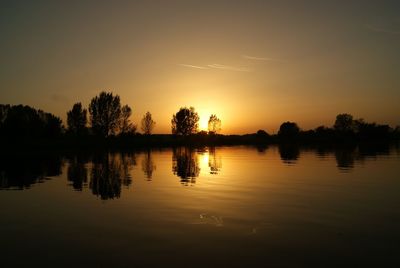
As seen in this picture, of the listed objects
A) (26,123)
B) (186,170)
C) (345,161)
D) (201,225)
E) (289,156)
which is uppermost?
(26,123)

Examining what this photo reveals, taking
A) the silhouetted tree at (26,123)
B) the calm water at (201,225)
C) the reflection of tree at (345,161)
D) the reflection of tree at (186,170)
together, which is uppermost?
the silhouetted tree at (26,123)

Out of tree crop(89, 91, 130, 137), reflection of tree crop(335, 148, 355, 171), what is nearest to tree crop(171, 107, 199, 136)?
tree crop(89, 91, 130, 137)

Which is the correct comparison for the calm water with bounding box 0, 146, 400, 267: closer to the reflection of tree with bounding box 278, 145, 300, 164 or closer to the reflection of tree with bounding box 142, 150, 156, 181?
the reflection of tree with bounding box 142, 150, 156, 181

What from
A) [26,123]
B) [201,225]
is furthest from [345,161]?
[26,123]

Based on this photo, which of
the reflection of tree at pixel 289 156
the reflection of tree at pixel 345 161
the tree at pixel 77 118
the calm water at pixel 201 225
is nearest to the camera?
the calm water at pixel 201 225

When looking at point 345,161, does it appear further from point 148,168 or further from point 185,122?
point 185,122

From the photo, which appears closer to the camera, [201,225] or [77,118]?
[201,225]

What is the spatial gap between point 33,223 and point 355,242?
12.8 m

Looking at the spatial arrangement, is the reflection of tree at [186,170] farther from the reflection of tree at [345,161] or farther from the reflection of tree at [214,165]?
the reflection of tree at [345,161]

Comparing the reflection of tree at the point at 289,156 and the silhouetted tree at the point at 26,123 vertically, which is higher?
the silhouetted tree at the point at 26,123

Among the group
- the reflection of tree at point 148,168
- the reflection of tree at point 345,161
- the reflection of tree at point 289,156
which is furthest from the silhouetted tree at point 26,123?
the reflection of tree at point 345,161

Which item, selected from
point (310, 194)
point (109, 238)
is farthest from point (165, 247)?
point (310, 194)

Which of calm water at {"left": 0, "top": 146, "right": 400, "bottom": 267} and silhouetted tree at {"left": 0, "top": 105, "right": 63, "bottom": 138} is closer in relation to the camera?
calm water at {"left": 0, "top": 146, "right": 400, "bottom": 267}

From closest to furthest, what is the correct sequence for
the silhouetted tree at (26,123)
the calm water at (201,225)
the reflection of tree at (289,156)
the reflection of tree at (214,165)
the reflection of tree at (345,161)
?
the calm water at (201,225) < the reflection of tree at (214,165) < the reflection of tree at (345,161) < the reflection of tree at (289,156) < the silhouetted tree at (26,123)
